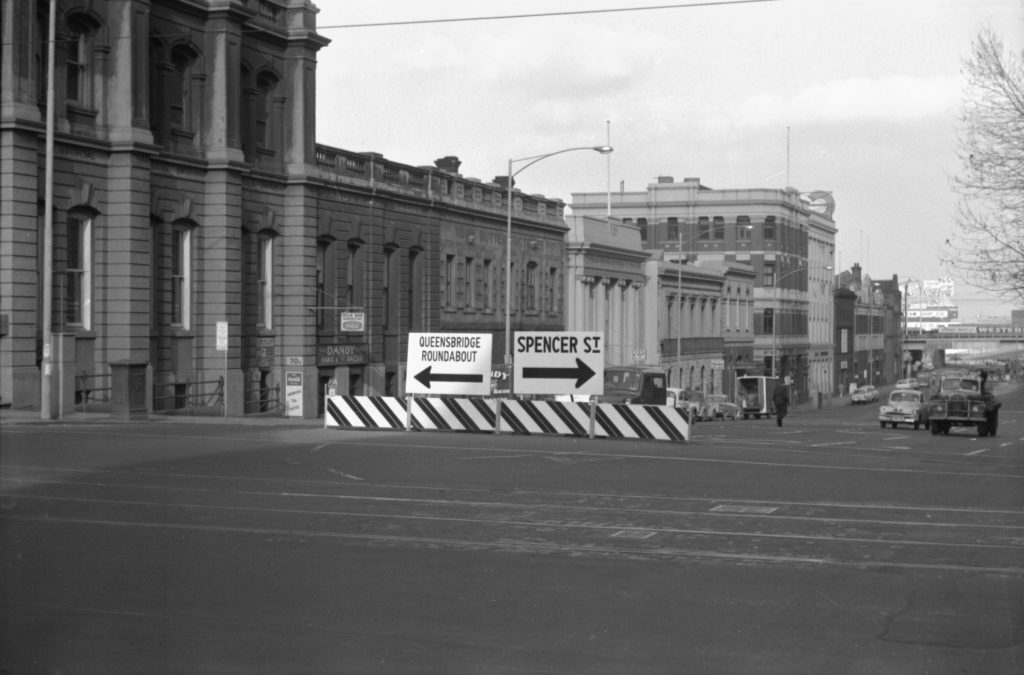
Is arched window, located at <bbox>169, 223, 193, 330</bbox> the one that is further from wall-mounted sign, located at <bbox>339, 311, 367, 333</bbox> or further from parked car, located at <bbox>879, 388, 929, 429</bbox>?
parked car, located at <bbox>879, 388, 929, 429</bbox>

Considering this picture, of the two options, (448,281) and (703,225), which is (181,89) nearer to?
(448,281)

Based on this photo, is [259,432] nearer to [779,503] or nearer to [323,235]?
[779,503]

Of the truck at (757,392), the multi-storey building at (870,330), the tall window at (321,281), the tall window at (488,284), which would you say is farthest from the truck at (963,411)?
the multi-storey building at (870,330)

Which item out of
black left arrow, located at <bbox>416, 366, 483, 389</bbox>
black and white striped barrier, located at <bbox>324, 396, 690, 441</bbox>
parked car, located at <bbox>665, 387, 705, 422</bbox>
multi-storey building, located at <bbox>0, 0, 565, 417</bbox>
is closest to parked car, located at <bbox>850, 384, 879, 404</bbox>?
parked car, located at <bbox>665, 387, 705, 422</bbox>

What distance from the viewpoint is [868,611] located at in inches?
435

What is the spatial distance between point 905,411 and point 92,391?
3065 cm

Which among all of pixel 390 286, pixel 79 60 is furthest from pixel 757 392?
pixel 79 60

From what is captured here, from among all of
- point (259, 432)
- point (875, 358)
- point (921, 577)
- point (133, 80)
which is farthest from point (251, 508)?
point (875, 358)

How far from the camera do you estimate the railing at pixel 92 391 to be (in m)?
38.3

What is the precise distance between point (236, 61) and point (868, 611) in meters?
39.0

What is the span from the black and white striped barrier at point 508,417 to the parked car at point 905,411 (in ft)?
83.8

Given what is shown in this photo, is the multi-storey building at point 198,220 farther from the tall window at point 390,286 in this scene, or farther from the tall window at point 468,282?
the tall window at point 468,282

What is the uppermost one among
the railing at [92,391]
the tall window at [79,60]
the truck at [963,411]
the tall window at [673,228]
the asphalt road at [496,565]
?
the tall window at [673,228]

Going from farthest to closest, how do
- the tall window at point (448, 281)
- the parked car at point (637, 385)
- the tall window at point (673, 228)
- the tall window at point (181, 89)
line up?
the tall window at point (673, 228) < the tall window at point (448, 281) < the tall window at point (181, 89) < the parked car at point (637, 385)
